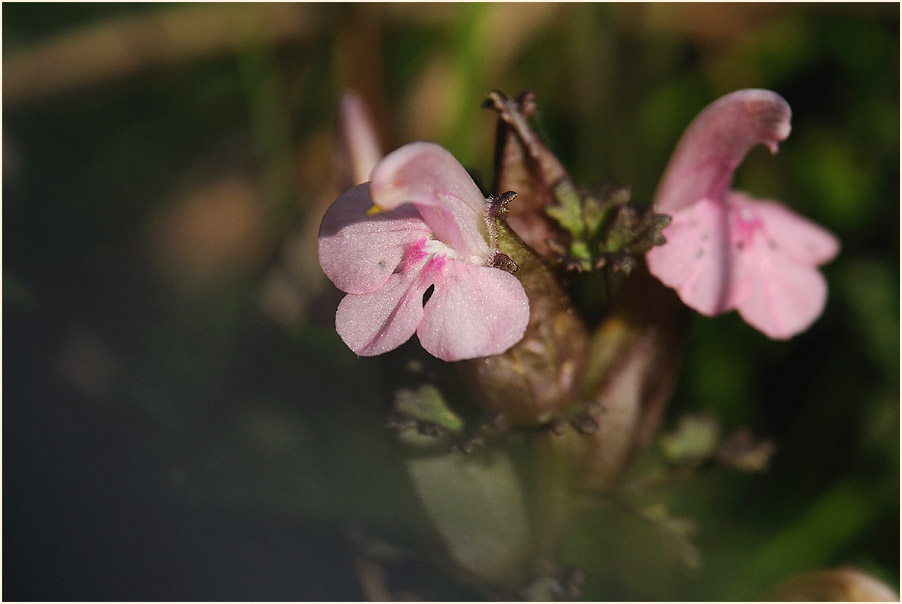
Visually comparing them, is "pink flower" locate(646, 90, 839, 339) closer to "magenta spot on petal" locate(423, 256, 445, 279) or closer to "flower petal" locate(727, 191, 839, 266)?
"flower petal" locate(727, 191, 839, 266)

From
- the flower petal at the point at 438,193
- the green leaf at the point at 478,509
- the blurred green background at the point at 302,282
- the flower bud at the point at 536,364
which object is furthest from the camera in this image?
the blurred green background at the point at 302,282

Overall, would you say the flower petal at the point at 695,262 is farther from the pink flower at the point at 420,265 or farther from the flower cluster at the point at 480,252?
the pink flower at the point at 420,265

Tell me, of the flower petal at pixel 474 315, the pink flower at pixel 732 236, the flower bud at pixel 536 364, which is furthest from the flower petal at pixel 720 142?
the flower petal at pixel 474 315

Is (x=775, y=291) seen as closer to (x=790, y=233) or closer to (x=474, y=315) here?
(x=790, y=233)

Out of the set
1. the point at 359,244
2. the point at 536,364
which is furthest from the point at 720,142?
the point at 359,244

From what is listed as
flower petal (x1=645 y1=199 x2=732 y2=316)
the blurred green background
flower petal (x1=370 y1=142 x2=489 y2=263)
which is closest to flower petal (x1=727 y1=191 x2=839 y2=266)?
flower petal (x1=645 y1=199 x2=732 y2=316)

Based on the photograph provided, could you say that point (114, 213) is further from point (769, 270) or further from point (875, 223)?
point (875, 223)
